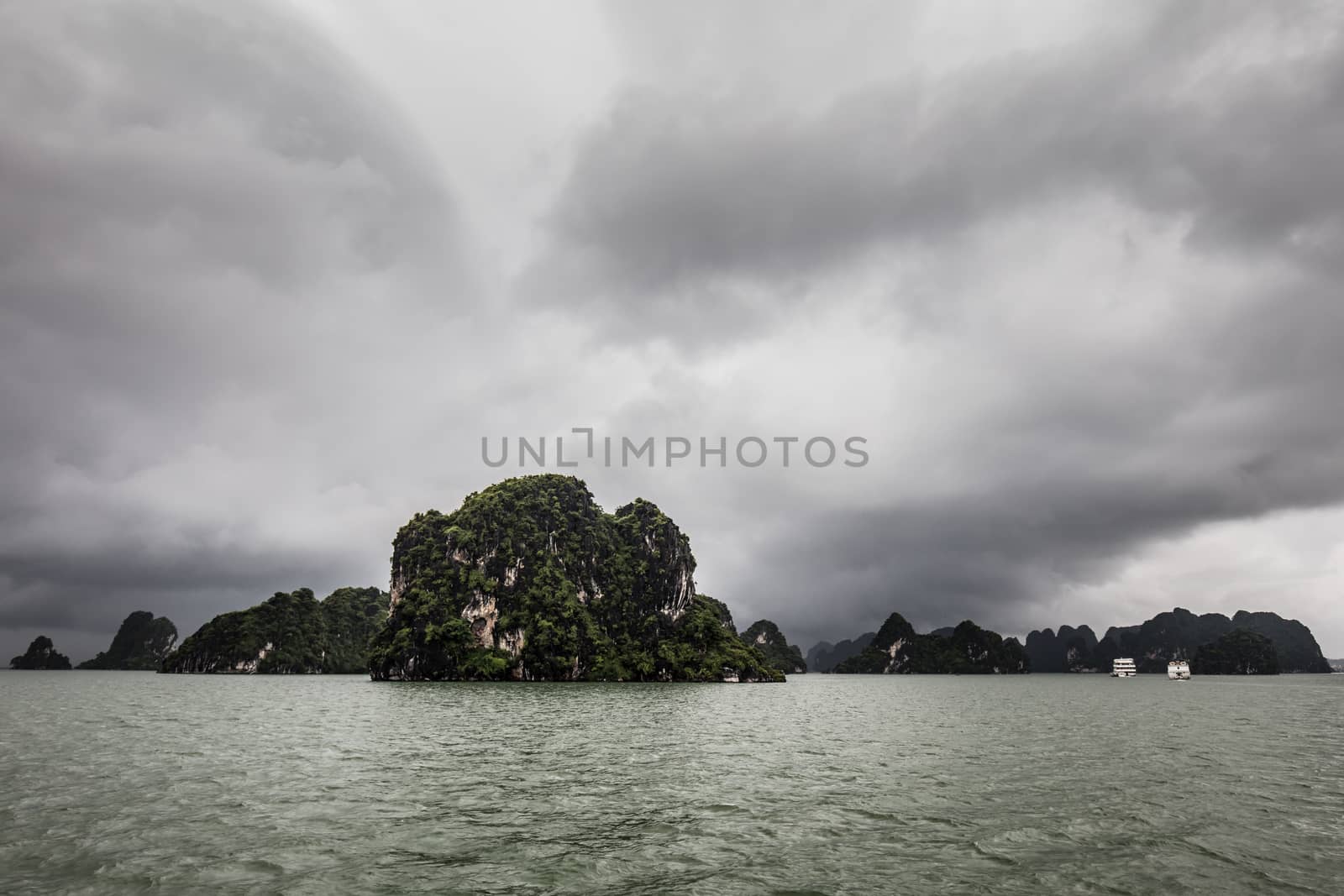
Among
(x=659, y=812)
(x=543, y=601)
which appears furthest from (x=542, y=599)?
(x=659, y=812)

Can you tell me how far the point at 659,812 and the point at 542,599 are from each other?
498 feet

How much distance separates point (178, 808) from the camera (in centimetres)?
1978

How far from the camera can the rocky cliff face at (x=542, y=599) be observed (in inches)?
6196

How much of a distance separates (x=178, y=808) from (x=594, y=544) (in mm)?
172574

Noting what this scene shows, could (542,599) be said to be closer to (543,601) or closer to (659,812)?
(543,601)

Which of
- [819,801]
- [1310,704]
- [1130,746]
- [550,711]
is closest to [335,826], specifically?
[819,801]

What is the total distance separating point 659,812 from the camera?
20422 millimetres

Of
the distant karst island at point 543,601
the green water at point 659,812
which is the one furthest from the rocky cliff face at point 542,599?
the green water at point 659,812

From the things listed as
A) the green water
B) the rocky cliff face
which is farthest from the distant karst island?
the green water

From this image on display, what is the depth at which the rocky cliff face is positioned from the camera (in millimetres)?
157375

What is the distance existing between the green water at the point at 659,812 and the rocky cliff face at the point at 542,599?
119 metres

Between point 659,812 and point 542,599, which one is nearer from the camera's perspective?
point 659,812

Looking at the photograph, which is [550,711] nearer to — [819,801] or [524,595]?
[819,801]

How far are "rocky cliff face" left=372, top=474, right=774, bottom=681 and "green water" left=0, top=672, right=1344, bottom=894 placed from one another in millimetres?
118922
